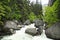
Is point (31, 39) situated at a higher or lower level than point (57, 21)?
lower

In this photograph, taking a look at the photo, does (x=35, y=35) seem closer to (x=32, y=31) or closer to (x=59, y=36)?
(x=32, y=31)

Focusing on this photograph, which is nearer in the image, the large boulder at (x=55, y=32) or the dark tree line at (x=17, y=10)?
the large boulder at (x=55, y=32)

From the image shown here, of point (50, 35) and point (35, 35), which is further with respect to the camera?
point (35, 35)

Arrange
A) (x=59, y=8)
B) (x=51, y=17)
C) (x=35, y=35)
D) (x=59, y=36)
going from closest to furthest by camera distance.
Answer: (x=59, y=36) < (x=59, y=8) < (x=51, y=17) < (x=35, y=35)

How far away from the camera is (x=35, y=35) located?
19406 mm

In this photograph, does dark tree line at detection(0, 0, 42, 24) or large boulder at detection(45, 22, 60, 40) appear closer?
large boulder at detection(45, 22, 60, 40)

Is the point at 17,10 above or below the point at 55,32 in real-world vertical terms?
above

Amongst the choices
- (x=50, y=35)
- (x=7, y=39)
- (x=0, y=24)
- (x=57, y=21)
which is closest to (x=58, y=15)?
(x=57, y=21)

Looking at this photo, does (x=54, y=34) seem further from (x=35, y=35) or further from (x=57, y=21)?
(x=35, y=35)

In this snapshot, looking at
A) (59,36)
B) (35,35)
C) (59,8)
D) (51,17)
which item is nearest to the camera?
(59,36)

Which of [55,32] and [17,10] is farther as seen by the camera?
[17,10]

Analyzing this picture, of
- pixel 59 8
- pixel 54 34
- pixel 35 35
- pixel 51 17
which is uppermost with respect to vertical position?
pixel 59 8

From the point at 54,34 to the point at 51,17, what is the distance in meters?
3.61

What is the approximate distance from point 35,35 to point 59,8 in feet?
16.7
